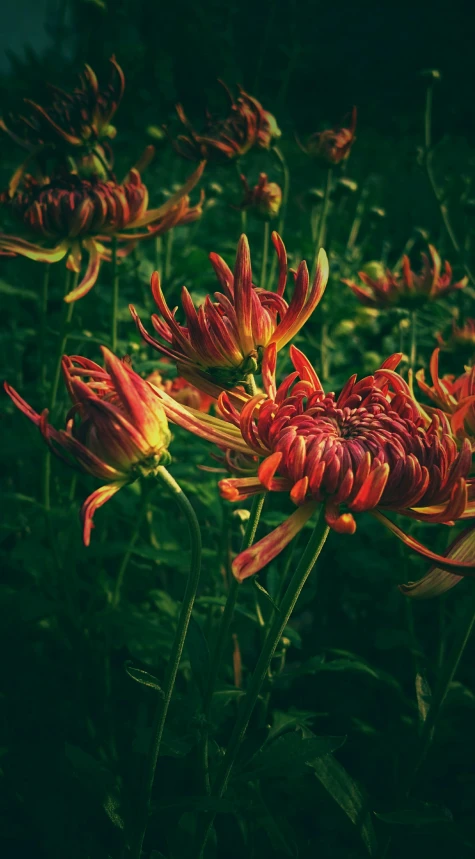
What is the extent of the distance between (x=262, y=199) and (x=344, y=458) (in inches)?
57.7

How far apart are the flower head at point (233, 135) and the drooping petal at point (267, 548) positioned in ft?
4.94

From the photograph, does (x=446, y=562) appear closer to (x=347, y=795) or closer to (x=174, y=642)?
(x=174, y=642)

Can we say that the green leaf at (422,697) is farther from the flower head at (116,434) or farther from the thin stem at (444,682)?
the flower head at (116,434)

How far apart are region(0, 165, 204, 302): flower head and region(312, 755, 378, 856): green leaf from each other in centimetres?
108

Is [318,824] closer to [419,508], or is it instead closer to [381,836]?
[381,836]

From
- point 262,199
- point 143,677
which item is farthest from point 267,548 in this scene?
point 262,199

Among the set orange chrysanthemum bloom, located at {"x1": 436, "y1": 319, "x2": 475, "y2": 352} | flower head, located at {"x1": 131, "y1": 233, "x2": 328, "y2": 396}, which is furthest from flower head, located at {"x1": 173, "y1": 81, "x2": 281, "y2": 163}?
flower head, located at {"x1": 131, "y1": 233, "x2": 328, "y2": 396}

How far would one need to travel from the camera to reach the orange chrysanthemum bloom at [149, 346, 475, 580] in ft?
2.44

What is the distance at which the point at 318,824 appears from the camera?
4.70 ft

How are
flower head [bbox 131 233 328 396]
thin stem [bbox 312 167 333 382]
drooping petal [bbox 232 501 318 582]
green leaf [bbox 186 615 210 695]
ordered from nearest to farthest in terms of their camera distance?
1. drooping petal [bbox 232 501 318 582]
2. flower head [bbox 131 233 328 396]
3. green leaf [bbox 186 615 210 695]
4. thin stem [bbox 312 167 333 382]

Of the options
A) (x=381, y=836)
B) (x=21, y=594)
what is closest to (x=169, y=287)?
(x=21, y=594)

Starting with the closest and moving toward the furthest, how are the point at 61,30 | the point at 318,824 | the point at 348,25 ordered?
1. the point at 318,824
2. the point at 61,30
3. the point at 348,25

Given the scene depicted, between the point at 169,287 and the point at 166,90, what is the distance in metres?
3.84

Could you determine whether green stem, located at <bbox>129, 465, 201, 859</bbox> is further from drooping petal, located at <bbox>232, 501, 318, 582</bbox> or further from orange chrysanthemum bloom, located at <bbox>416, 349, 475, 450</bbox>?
orange chrysanthemum bloom, located at <bbox>416, 349, 475, 450</bbox>
